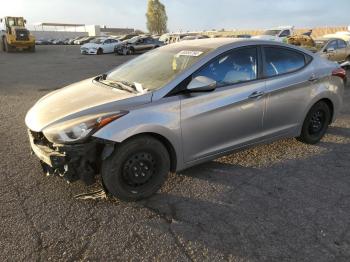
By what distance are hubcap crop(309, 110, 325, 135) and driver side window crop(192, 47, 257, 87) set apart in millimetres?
1471

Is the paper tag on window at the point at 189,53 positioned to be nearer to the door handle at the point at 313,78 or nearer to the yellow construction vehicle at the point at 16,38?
the door handle at the point at 313,78

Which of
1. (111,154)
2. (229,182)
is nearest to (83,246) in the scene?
(111,154)

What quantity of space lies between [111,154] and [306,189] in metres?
2.24

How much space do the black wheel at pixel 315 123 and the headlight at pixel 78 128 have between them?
302 centimetres

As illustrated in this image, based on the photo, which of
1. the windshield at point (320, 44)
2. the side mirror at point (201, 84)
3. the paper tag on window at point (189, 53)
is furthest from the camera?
the windshield at point (320, 44)

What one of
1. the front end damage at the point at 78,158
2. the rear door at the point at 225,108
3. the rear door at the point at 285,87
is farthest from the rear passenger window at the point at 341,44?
the front end damage at the point at 78,158

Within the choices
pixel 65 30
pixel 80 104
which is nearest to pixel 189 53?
pixel 80 104

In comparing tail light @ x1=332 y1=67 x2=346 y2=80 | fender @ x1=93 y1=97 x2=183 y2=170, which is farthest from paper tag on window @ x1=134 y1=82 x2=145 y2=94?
tail light @ x1=332 y1=67 x2=346 y2=80

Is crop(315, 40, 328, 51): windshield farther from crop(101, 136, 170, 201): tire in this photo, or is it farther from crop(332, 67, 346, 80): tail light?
crop(101, 136, 170, 201): tire

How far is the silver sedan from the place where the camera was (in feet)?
11.3

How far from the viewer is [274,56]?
473 cm

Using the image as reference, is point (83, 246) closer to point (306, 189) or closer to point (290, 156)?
point (306, 189)

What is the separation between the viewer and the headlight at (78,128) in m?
3.37

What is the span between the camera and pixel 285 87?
4.71m
